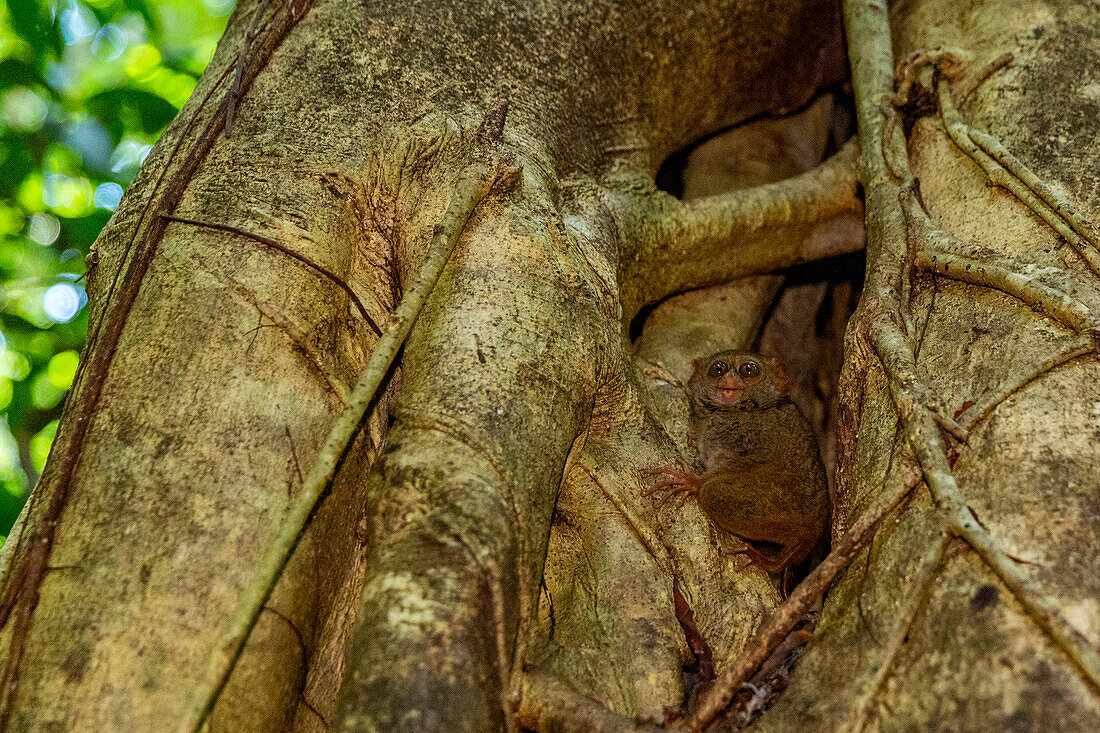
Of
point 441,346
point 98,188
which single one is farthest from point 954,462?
point 98,188

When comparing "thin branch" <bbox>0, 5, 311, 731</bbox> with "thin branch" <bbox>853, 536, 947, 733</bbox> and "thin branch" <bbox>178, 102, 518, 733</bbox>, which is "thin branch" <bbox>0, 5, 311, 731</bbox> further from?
"thin branch" <bbox>853, 536, 947, 733</bbox>

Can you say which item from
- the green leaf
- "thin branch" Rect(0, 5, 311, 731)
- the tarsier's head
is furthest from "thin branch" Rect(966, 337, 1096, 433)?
the green leaf

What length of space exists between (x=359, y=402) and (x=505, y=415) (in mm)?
342

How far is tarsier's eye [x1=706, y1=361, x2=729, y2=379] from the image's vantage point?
11.0 feet

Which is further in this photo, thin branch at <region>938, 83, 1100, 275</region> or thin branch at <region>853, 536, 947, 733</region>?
thin branch at <region>938, 83, 1100, 275</region>

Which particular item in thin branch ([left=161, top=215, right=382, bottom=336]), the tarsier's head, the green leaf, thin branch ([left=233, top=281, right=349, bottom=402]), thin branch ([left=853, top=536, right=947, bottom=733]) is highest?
the green leaf

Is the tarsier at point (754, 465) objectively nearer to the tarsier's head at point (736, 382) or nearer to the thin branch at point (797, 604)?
the tarsier's head at point (736, 382)

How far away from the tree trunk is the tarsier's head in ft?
0.39

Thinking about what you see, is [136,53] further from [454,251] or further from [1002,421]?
[1002,421]

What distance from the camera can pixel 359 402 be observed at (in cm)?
198

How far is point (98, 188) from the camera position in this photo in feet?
15.6

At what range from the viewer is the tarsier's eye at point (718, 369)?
11.0 ft

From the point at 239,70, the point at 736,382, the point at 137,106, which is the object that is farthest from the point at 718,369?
the point at 137,106

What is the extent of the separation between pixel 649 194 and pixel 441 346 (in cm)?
136
